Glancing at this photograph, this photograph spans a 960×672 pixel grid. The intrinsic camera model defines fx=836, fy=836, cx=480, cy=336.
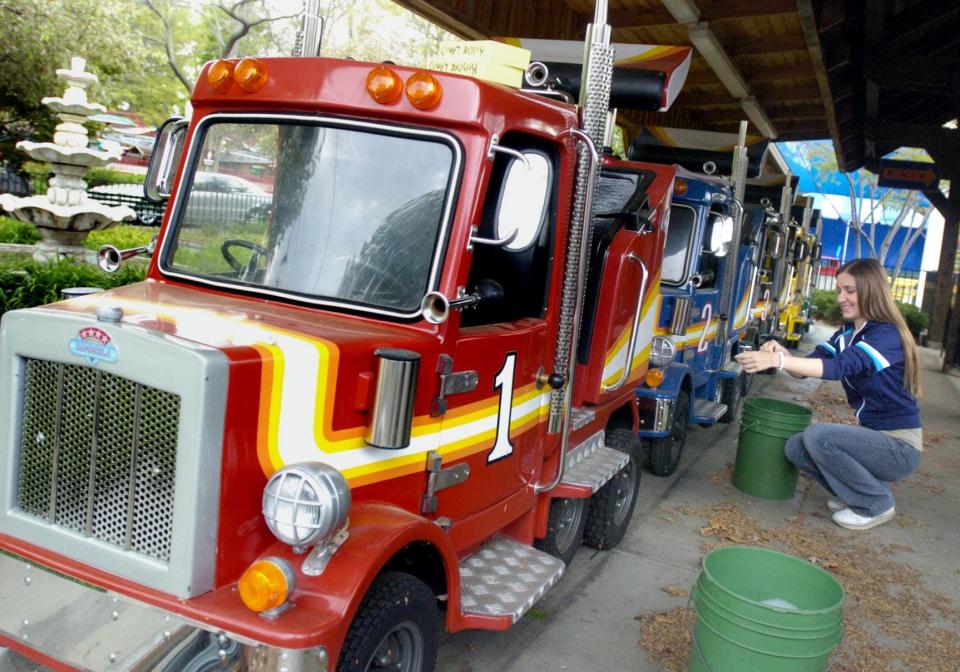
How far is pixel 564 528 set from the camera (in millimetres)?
4441

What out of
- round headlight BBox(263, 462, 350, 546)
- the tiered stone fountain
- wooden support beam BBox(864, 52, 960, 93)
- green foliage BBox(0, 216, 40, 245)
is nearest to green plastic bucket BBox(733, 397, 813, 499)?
round headlight BBox(263, 462, 350, 546)

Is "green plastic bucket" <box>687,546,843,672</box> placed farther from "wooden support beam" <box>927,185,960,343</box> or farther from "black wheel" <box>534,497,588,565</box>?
"wooden support beam" <box>927,185,960,343</box>

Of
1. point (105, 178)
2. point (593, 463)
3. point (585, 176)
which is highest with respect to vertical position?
point (585, 176)

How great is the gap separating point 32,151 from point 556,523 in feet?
35.0

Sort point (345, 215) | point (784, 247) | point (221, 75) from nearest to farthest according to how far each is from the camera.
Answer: point (345, 215) → point (221, 75) → point (784, 247)

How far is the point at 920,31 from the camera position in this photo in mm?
10383

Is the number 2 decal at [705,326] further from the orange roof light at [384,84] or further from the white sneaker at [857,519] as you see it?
the orange roof light at [384,84]

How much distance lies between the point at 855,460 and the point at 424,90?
4248mm

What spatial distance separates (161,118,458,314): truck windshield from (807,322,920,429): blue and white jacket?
315cm

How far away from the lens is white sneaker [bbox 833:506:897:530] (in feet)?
19.2

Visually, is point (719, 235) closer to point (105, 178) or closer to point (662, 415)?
point (662, 415)

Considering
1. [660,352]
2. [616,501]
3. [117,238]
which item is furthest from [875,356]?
[117,238]

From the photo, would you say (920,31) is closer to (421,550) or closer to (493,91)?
(493,91)

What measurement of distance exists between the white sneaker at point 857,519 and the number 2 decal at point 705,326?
1863mm
